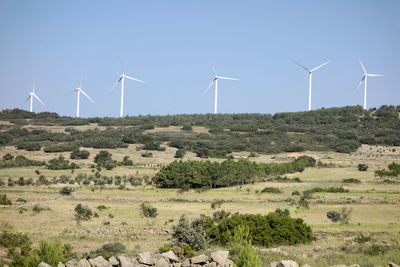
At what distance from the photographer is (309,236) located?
25312 mm

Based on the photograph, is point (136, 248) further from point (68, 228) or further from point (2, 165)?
point (2, 165)

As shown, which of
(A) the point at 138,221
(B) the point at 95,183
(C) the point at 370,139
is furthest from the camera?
(C) the point at 370,139

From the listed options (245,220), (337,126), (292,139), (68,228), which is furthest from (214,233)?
(337,126)

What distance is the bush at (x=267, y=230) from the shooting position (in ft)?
80.4

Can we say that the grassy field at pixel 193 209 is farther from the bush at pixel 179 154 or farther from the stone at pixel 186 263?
the bush at pixel 179 154

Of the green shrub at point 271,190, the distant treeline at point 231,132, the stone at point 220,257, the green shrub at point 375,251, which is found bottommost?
the green shrub at point 271,190

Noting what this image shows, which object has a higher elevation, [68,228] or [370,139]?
[370,139]

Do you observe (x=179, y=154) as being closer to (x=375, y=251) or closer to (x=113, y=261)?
(x=375, y=251)

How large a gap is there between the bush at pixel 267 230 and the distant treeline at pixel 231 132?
6813 centimetres

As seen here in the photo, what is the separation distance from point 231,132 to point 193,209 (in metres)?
86.8

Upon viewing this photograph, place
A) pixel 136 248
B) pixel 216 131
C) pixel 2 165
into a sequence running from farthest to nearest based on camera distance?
pixel 216 131 → pixel 2 165 → pixel 136 248

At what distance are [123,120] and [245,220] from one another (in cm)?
12627

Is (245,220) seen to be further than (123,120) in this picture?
No

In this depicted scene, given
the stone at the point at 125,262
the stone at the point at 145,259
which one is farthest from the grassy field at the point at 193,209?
the stone at the point at 125,262
